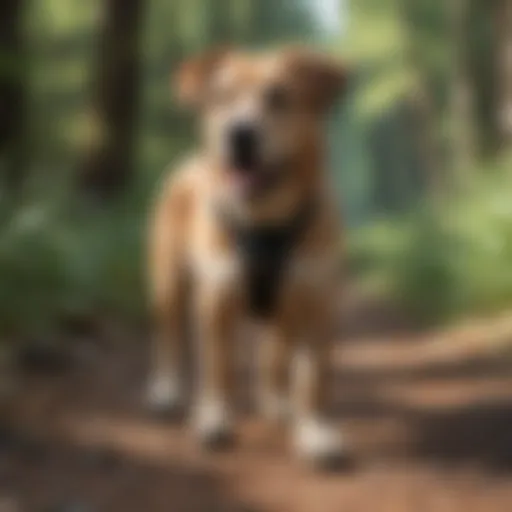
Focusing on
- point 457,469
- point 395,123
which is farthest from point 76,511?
point 395,123

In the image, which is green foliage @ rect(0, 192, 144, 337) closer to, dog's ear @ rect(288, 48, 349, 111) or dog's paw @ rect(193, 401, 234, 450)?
dog's paw @ rect(193, 401, 234, 450)

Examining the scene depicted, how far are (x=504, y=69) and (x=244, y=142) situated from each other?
0.32m

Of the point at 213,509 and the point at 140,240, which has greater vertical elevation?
the point at 140,240

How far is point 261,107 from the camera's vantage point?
45.2 inches

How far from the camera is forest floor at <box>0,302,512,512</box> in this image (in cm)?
112

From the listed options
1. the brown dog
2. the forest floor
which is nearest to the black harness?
the brown dog

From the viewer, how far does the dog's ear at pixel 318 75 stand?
1160mm


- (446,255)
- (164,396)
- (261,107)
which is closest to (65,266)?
(164,396)

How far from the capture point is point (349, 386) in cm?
118

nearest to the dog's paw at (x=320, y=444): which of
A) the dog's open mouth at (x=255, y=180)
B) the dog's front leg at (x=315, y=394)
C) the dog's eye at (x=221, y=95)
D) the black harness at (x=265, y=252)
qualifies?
the dog's front leg at (x=315, y=394)

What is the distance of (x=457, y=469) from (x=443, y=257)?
24 cm

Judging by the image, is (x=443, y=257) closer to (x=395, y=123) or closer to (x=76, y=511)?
(x=395, y=123)

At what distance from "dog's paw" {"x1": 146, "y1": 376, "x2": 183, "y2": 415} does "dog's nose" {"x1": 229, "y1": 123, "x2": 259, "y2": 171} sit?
269mm

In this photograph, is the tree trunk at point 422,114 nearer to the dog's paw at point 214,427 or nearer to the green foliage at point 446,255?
the green foliage at point 446,255
